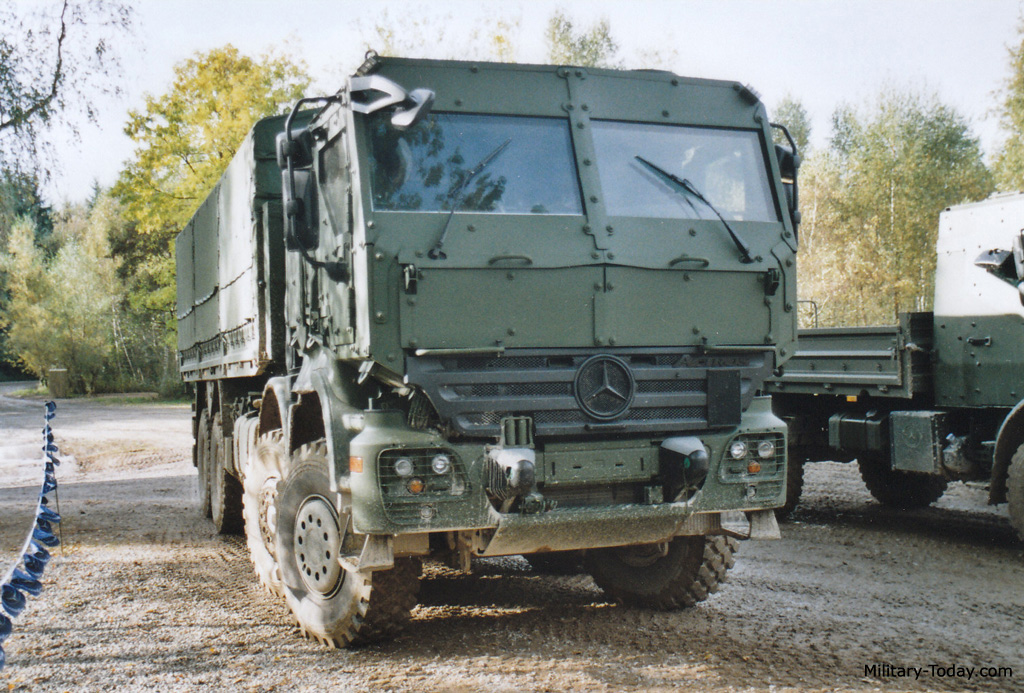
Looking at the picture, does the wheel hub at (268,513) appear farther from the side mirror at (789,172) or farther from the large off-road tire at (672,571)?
the side mirror at (789,172)

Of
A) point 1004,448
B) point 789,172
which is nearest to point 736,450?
point 789,172

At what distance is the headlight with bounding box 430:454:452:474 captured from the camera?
180 inches

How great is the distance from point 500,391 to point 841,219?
35.9m

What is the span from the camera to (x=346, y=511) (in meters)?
4.77

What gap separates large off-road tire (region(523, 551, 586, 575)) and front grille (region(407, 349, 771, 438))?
243cm

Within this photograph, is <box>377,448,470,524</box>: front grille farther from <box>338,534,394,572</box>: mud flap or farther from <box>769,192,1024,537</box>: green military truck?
<box>769,192,1024,537</box>: green military truck

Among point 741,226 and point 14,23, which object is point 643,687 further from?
point 14,23

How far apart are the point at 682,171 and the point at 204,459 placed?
6556mm

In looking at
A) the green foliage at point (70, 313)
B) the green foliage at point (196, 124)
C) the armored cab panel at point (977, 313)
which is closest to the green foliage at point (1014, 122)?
the green foliage at point (196, 124)

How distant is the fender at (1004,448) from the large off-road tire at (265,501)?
5.32m

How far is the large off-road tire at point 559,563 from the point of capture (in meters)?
7.12

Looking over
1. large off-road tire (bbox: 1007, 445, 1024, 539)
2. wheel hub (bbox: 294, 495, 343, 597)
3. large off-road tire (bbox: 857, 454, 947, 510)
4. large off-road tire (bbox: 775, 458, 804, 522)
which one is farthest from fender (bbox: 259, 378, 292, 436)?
large off-road tire (bbox: 857, 454, 947, 510)

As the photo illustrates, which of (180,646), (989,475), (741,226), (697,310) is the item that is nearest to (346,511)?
(180,646)

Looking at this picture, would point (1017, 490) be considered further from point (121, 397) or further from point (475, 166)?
point (121, 397)
